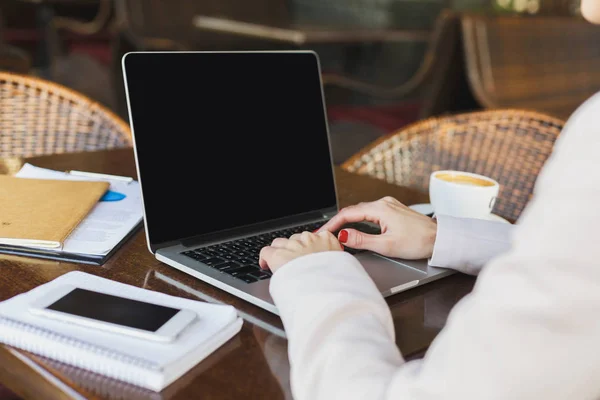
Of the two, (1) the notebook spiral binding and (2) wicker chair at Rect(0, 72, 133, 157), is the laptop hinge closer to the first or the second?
(1) the notebook spiral binding

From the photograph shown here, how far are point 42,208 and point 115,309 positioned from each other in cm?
32

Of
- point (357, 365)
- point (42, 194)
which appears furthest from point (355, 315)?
point (42, 194)

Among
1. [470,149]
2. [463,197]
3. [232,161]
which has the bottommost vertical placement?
[470,149]

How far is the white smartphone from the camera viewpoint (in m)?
0.57

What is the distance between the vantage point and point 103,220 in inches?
34.9

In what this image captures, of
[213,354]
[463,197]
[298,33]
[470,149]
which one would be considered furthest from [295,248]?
[298,33]

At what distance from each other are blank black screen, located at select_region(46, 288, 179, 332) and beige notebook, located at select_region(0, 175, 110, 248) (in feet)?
0.55

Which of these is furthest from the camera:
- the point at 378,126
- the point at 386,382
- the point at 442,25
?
the point at 378,126

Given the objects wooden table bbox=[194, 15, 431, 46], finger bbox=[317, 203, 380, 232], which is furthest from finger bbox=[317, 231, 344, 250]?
wooden table bbox=[194, 15, 431, 46]

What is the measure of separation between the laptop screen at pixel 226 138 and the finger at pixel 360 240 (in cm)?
17

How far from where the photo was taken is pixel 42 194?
92cm

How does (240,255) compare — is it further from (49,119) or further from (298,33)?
(298,33)

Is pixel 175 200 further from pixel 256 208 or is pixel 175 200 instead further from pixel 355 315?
pixel 355 315

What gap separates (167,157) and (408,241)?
30 centimetres
